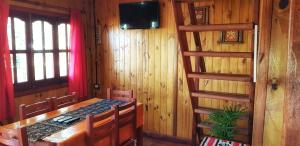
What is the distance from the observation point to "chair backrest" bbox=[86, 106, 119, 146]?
2033 mm

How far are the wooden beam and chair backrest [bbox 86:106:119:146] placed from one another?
1537 mm

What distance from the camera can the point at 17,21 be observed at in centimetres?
318

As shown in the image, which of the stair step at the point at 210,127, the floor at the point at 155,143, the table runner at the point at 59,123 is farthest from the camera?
the floor at the point at 155,143

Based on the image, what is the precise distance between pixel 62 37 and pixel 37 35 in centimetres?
48

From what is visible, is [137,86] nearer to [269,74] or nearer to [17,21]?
[17,21]

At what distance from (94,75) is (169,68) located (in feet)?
5.06


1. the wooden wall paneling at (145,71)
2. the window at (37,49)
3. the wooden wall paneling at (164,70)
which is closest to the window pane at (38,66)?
the window at (37,49)

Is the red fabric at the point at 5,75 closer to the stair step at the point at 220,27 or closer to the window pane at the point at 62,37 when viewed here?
the window pane at the point at 62,37

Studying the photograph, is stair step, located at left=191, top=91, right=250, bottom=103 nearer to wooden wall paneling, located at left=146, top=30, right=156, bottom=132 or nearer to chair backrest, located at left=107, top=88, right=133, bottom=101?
chair backrest, located at left=107, top=88, right=133, bottom=101

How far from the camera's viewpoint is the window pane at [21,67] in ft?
10.6

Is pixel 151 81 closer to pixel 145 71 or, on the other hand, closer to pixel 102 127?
pixel 145 71

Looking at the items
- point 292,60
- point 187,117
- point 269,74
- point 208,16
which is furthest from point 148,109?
point 292,60

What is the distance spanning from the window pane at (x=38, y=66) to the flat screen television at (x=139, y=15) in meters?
1.37

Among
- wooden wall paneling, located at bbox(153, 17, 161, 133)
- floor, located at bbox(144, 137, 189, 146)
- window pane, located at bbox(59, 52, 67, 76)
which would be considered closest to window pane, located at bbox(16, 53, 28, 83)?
window pane, located at bbox(59, 52, 67, 76)
